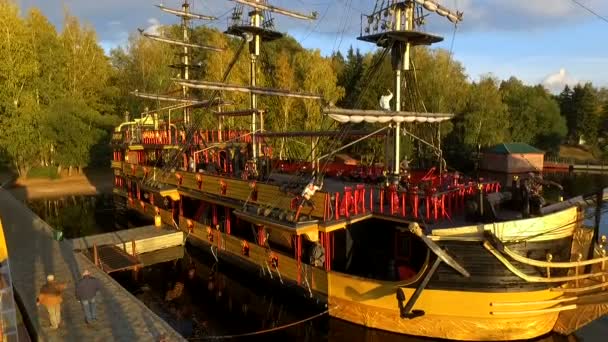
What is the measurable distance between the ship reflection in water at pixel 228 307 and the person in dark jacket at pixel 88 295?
3.07m

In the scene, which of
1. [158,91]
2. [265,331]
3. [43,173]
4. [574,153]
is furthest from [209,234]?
[574,153]

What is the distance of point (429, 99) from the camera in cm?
4422

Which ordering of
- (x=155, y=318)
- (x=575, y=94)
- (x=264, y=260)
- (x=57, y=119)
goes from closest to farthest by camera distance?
(x=155, y=318)
(x=264, y=260)
(x=57, y=119)
(x=575, y=94)

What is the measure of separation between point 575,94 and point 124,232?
2938 inches

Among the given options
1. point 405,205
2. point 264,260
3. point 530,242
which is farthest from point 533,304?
point 264,260

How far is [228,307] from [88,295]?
5266 millimetres

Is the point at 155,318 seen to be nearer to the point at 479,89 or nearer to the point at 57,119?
the point at 57,119

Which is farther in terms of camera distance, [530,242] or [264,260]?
[264,260]

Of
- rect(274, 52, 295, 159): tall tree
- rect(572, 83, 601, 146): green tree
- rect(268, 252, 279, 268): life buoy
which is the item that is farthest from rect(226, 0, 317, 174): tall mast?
rect(572, 83, 601, 146): green tree

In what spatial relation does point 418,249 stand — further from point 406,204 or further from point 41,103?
point 41,103

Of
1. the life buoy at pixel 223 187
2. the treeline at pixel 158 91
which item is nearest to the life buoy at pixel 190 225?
the life buoy at pixel 223 187

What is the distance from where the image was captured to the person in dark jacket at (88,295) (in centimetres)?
1001

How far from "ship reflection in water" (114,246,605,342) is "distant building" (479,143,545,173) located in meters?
38.9

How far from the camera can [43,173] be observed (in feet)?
137
